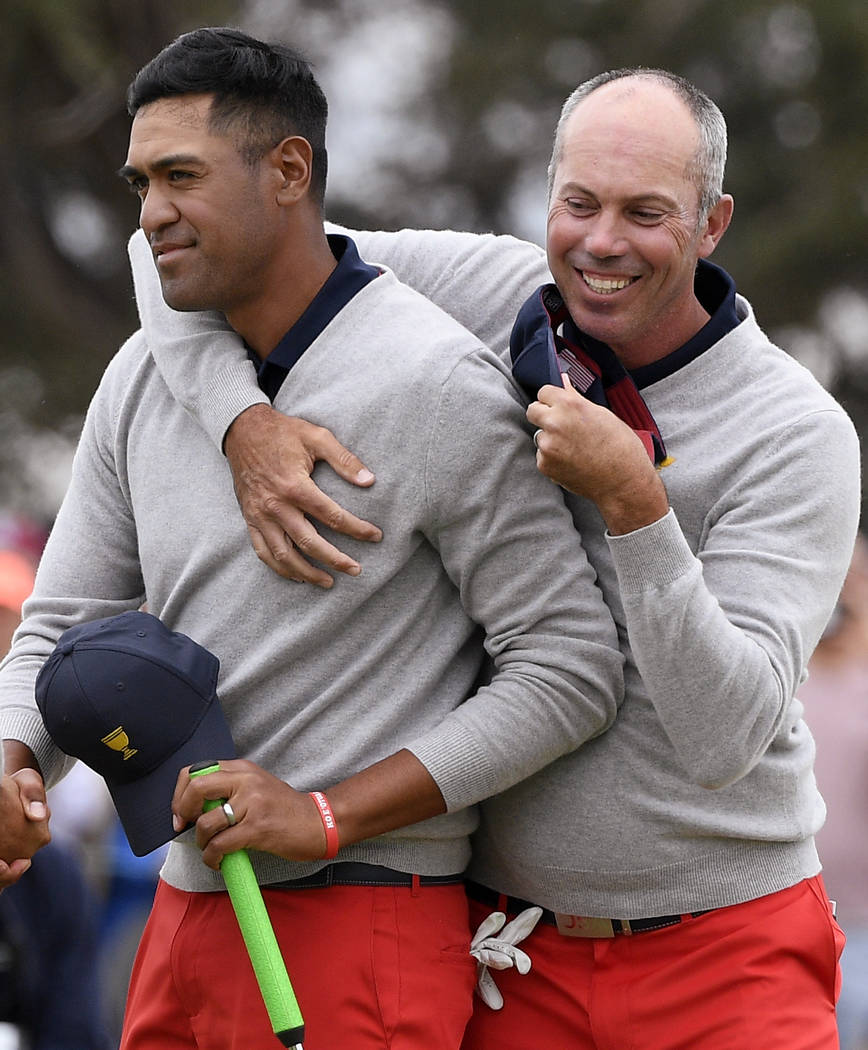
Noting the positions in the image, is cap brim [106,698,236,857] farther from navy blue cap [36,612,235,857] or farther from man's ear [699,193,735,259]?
man's ear [699,193,735,259]

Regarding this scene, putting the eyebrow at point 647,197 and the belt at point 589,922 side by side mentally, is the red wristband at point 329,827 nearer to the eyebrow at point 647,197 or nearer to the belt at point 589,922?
the belt at point 589,922

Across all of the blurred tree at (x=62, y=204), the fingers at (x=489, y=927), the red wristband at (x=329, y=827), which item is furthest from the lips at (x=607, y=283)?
the blurred tree at (x=62, y=204)

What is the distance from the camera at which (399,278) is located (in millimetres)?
2932

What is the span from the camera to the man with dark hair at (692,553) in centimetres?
246

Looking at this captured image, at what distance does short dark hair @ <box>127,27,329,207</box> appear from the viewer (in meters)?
2.57

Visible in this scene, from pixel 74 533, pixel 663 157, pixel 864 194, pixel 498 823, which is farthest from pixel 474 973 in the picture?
pixel 864 194

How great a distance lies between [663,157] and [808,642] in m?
0.78

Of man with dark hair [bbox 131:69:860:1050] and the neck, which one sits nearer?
man with dark hair [bbox 131:69:860:1050]

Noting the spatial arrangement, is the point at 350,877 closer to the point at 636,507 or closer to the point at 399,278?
the point at 636,507

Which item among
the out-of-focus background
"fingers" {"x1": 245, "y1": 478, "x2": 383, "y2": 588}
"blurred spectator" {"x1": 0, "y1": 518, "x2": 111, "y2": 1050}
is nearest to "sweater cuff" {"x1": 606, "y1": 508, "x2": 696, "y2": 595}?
"fingers" {"x1": 245, "y1": 478, "x2": 383, "y2": 588}

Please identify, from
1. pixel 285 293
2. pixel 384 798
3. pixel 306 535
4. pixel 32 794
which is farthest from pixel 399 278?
pixel 32 794

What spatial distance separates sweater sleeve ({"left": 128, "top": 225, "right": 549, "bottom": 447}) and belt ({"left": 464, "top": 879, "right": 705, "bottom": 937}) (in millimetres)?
872

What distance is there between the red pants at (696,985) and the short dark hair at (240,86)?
130cm

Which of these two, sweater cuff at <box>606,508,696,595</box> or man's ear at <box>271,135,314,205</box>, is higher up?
man's ear at <box>271,135,314,205</box>
